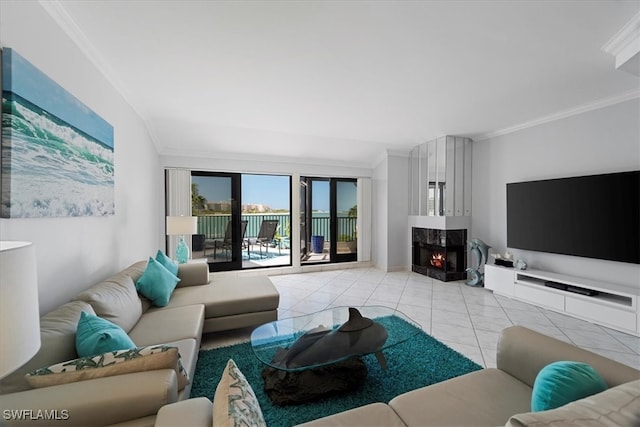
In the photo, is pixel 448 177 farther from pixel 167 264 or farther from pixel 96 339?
pixel 96 339

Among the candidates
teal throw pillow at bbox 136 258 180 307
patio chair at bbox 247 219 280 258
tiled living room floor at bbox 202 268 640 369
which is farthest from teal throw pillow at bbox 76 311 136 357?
patio chair at bbox 247 219 280 258

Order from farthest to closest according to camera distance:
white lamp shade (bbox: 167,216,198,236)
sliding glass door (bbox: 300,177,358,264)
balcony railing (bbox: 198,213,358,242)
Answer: sliding glass door (bbox: 300,177,358,264), balcony railing (bbox: 198,213,358,242), white lamp shade (bbox: 167,216,198,236)

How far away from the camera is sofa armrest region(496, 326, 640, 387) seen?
110 cm

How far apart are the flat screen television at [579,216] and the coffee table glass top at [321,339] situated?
8.64ft

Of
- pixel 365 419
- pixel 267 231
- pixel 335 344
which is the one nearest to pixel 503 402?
pixel 365 419

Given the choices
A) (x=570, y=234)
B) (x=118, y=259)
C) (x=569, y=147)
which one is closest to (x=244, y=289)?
(x=118, y=259)

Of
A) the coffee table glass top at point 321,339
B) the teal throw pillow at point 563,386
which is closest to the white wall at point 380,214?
the coffee table glass top at point 321,339

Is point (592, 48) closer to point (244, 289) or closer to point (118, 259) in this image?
point (244, 289)

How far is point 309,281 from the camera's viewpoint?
4.82 metres

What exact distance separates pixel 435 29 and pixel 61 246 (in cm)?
303

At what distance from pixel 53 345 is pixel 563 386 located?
2.04 meters

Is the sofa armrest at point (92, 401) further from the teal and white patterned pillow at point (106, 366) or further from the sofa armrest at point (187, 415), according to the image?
the sofa armrest at point (187, 415)

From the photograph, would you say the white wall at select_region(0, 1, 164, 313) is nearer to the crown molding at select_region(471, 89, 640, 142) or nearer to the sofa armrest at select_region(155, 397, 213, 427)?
the sofa armrest at select_region(155, 397, 213, 427)

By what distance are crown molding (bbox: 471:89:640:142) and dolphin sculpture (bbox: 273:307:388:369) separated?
3.76 meters
